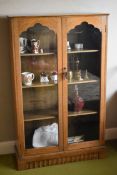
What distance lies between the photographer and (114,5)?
315 cm

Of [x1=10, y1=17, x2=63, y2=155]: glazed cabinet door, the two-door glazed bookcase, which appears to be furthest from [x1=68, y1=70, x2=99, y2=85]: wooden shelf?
[x1=10, y1=17, x2=63, y2=155]: glazed cabinet door

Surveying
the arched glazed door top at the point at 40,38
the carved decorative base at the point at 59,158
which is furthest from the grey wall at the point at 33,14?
the carved decorative base at the point at 59,158

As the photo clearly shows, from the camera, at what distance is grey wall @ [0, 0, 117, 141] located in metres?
2.90

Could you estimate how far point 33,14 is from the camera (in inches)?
116

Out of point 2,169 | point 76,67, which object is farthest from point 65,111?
point 2,169

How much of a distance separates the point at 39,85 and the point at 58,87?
0.19 m

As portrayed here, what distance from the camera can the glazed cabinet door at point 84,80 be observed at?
9.20 feet

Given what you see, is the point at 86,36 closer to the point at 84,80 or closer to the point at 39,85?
the point at 84,80

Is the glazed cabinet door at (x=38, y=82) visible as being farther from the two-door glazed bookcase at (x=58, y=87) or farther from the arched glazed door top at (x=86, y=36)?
the arched glazed door top at (x=86, y=36)

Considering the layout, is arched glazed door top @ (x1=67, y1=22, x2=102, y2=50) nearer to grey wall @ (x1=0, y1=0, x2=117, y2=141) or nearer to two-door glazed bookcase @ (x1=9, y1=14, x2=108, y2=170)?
two-door glazed bookcase @ (x1=9, y1=14, x2=108, y2=170)

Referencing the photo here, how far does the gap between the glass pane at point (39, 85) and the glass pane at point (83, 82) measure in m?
0.17

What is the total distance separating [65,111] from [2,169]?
88 centimetres

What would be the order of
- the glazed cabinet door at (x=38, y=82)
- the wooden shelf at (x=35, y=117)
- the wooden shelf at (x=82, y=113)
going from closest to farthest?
the glazed cabinet door at (x=38, y=82) → the wooden shelf at (x=35, y=117) → the wooden shelf at (x=82, y=113)

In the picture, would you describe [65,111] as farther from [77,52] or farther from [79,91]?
[77,52]
